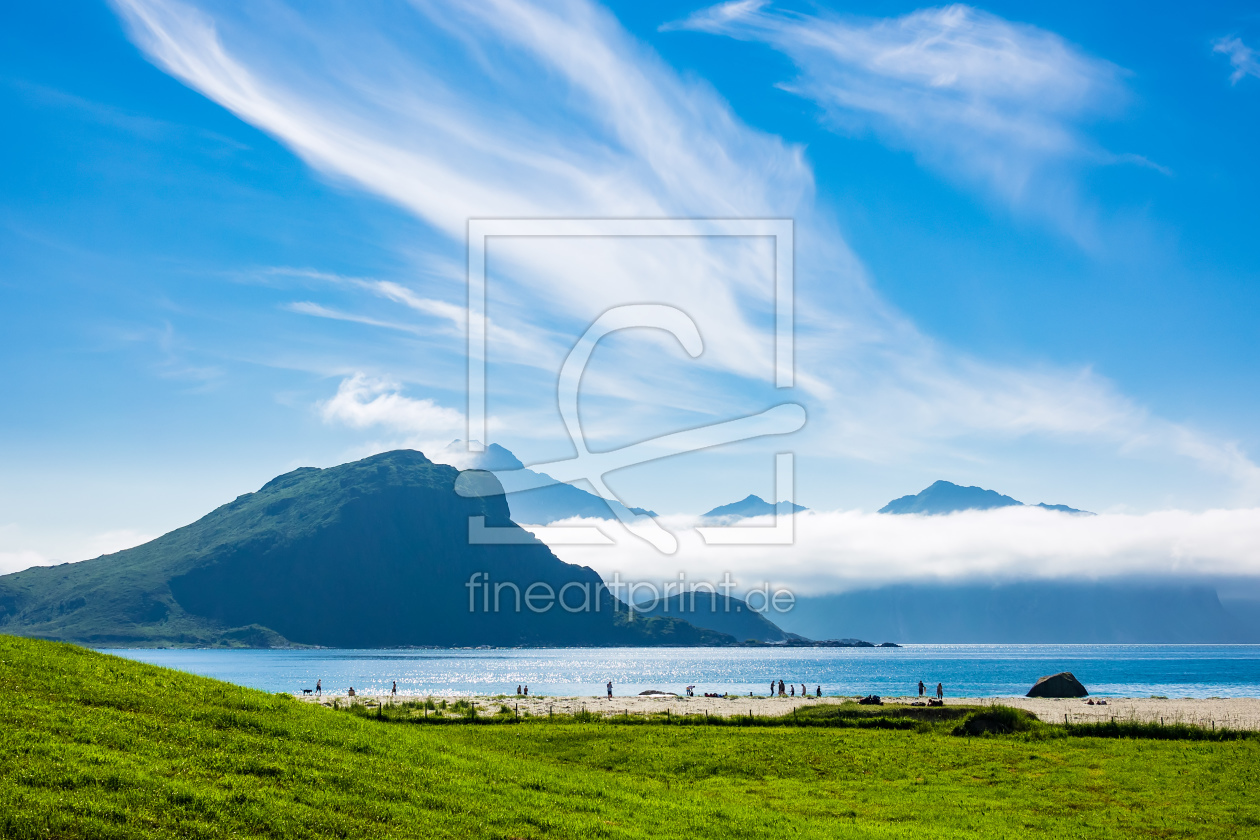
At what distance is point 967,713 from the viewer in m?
45.7

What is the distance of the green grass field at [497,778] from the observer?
15.4 metres

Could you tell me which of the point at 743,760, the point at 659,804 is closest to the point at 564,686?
the point at 743,760

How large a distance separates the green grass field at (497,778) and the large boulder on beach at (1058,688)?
5746 centimetres

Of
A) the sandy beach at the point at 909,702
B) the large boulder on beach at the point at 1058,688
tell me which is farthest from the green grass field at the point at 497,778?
the large boulder on beach at the point at 1058,688

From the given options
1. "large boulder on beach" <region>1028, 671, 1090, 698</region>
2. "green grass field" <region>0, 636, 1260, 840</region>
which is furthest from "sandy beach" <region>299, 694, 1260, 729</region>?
"green grass field" <region>0, 636, 1260, 840</region>

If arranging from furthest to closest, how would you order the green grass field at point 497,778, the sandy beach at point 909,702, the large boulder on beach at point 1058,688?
the large boulder on beach at point 1058,688, the sandy beach at point 909,702, the green grass field at point 497,778

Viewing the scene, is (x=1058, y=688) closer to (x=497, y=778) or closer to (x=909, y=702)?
(x=909, y=702)

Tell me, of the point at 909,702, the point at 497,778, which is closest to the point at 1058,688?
the point at 909,702

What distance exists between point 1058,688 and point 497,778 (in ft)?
280

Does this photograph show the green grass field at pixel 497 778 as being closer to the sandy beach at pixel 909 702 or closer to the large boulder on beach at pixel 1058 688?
the sandy beach at pixel 909 702

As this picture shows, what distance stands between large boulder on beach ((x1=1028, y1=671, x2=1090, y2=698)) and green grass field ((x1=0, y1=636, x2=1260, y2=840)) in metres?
57.5

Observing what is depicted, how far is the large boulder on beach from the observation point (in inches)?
3479

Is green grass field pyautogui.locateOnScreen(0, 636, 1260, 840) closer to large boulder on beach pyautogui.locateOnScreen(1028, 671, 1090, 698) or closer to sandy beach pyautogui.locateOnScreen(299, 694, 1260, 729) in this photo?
sandy beach pyautogui.locateOnScreen(299, 694, 1260, 729)

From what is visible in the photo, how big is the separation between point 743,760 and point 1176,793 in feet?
47.3
